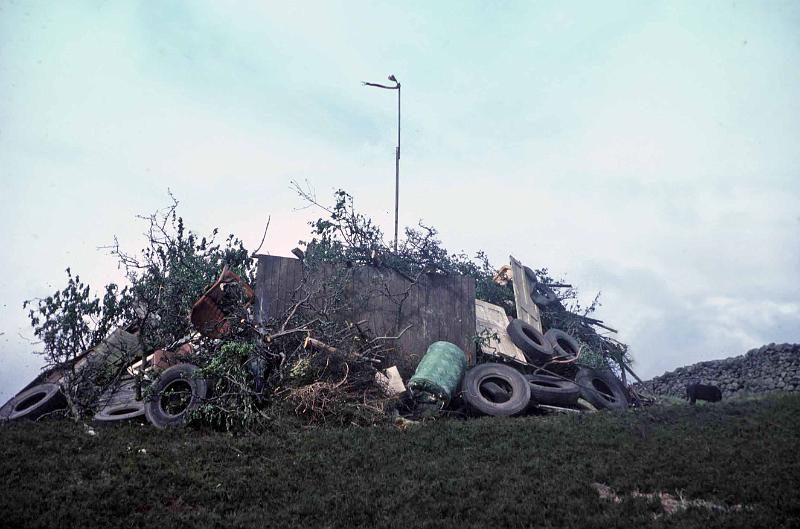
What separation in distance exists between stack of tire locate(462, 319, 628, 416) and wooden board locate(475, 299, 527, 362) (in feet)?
0.65

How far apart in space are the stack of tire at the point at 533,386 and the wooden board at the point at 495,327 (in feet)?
0.65

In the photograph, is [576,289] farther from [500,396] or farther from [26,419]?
[26,419]

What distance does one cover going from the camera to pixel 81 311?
11.0 meters

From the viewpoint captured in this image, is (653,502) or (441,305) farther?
(441,305)

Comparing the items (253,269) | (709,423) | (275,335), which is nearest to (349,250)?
(253,269)

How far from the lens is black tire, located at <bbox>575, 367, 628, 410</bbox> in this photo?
10.9 metres

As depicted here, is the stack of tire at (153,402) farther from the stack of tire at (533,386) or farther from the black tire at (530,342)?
the black tire at (530,342)

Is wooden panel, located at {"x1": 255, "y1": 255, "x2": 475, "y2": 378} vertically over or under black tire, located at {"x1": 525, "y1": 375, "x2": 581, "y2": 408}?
over

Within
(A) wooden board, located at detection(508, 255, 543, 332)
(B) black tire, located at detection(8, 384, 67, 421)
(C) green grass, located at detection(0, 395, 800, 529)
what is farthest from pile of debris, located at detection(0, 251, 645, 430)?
(A) wooden board, located at detection(508, 255, 543, 332)

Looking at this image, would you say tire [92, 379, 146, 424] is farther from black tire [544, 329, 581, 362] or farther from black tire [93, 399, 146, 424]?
black tire [544, 329, 581, 362]

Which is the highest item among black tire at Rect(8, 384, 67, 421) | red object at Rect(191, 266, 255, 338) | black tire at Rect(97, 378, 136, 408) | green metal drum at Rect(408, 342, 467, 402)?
red object at Rect(191, 266, 255, 338)

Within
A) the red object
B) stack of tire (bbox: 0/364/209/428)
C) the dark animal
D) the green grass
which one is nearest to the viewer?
the green grass

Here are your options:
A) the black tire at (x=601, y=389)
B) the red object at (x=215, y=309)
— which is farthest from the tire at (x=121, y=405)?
the black tire at (x=601, y=389)

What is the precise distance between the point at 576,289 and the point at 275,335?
32.2 feet
